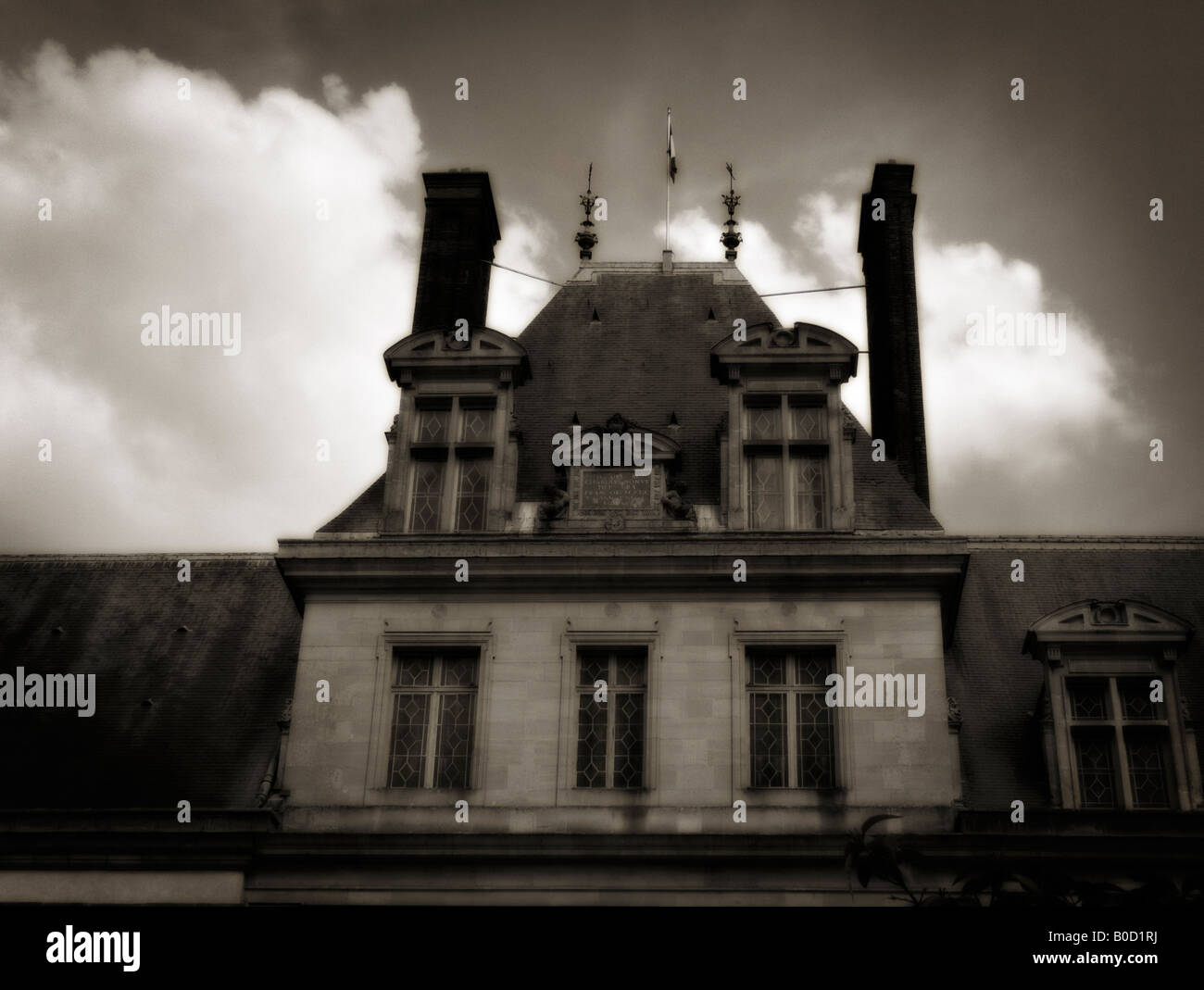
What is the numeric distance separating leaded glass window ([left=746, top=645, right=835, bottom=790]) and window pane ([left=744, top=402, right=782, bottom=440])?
9.00 ft

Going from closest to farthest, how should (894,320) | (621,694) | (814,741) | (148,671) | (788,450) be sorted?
(814,741) < (621,694) < (788,450) < (148,671) < (894,320)

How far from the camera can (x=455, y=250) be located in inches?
848

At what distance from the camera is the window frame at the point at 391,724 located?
1588 cm

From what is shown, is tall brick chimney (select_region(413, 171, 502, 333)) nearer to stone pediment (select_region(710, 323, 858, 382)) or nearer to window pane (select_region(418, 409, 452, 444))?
window pane (select_region(418, 409, 452, 444))

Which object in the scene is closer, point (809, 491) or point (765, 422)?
point (809, 491)

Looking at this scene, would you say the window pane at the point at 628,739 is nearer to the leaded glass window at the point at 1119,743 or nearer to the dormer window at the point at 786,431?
the dormer window at the point at 786,431

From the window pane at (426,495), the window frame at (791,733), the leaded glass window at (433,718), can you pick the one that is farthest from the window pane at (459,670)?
the window frame at (791,733)

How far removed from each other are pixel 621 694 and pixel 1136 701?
5831mm

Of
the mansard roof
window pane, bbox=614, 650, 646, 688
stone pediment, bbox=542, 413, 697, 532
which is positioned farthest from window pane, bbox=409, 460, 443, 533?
window pane, bbox=614, 650, 646, 688

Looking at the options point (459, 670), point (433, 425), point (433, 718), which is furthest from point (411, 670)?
point (433, 425)

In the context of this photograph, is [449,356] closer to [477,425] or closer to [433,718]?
[477,425]

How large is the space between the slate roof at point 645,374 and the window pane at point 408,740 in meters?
2.30
